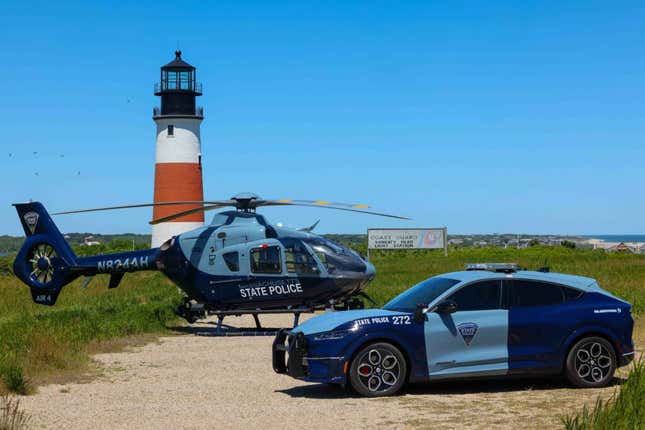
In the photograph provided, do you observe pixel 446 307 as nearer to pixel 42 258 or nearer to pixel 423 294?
pixel 423 294

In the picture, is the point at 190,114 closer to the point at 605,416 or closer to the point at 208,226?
the point at 208,226

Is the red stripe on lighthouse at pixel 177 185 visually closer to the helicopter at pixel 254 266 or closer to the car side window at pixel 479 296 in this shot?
the helicopter at pixel 254 266

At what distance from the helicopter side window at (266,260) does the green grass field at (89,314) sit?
100 inches

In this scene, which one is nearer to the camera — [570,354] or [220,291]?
[570,354]

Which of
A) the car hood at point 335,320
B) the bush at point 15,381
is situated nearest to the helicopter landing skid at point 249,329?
the car hood at point 335,320

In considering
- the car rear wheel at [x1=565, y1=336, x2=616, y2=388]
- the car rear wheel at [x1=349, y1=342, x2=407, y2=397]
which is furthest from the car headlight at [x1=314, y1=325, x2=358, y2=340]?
the car rear wheel at [x1=565, y1=336, x2=616, y2=388]

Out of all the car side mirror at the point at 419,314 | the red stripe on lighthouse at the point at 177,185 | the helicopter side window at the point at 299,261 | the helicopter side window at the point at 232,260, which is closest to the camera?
the car side mirror at the point at 419,314

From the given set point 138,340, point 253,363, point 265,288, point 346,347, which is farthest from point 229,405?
point 265,288

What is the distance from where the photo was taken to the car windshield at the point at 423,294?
1229 centimetres

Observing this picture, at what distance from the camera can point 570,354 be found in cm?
1209

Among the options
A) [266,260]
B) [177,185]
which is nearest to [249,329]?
[266,260]

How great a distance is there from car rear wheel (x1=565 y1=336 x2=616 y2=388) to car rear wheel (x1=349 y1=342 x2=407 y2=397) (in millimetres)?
Result: 2156

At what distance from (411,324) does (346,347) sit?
850mm

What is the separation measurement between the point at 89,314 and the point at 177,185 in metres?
24.8
